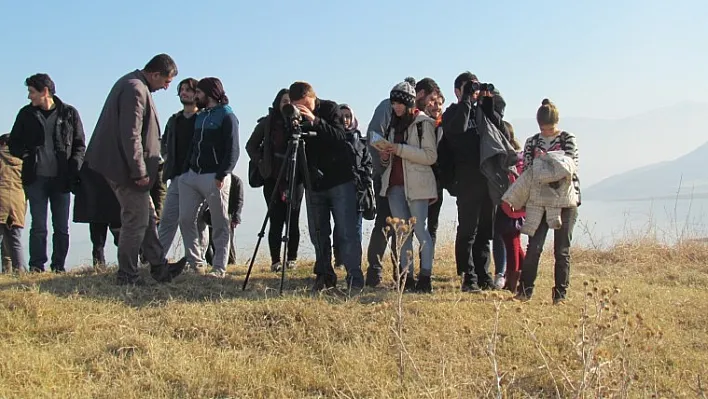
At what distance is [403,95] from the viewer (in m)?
5.81

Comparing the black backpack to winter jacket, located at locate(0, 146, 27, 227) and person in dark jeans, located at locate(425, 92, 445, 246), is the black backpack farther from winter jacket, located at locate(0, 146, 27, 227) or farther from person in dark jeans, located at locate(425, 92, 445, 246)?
winter jacket, located at locate(0, 146, 27, 227)

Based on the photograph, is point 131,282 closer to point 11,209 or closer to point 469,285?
point 11,209

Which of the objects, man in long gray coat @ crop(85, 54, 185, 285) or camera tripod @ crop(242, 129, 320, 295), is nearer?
man in long gray coat @ crop(85, 54, 185, 285)

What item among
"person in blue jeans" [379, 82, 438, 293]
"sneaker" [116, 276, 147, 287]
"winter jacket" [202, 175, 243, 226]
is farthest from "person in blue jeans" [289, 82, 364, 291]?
"winter jacket" [202, 175, 243, 226]

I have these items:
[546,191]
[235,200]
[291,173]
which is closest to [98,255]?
[235,200]

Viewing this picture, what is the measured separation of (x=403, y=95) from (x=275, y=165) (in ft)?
4.90

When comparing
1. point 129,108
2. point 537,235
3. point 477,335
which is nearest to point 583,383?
point 477,335

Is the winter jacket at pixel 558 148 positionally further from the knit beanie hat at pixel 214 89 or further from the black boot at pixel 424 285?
the knit beanie hat at pixel 214 89

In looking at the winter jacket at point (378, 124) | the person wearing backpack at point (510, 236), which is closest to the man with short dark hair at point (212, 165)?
the winter jacket at point (378, 124)

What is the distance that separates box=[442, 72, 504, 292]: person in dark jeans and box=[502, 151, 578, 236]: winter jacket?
17.4 inches

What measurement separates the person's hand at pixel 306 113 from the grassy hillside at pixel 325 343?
1.49 metres

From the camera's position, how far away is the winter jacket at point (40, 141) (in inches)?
272

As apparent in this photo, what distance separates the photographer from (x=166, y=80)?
5773 millimetres

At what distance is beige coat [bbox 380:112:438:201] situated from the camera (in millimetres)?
5816
